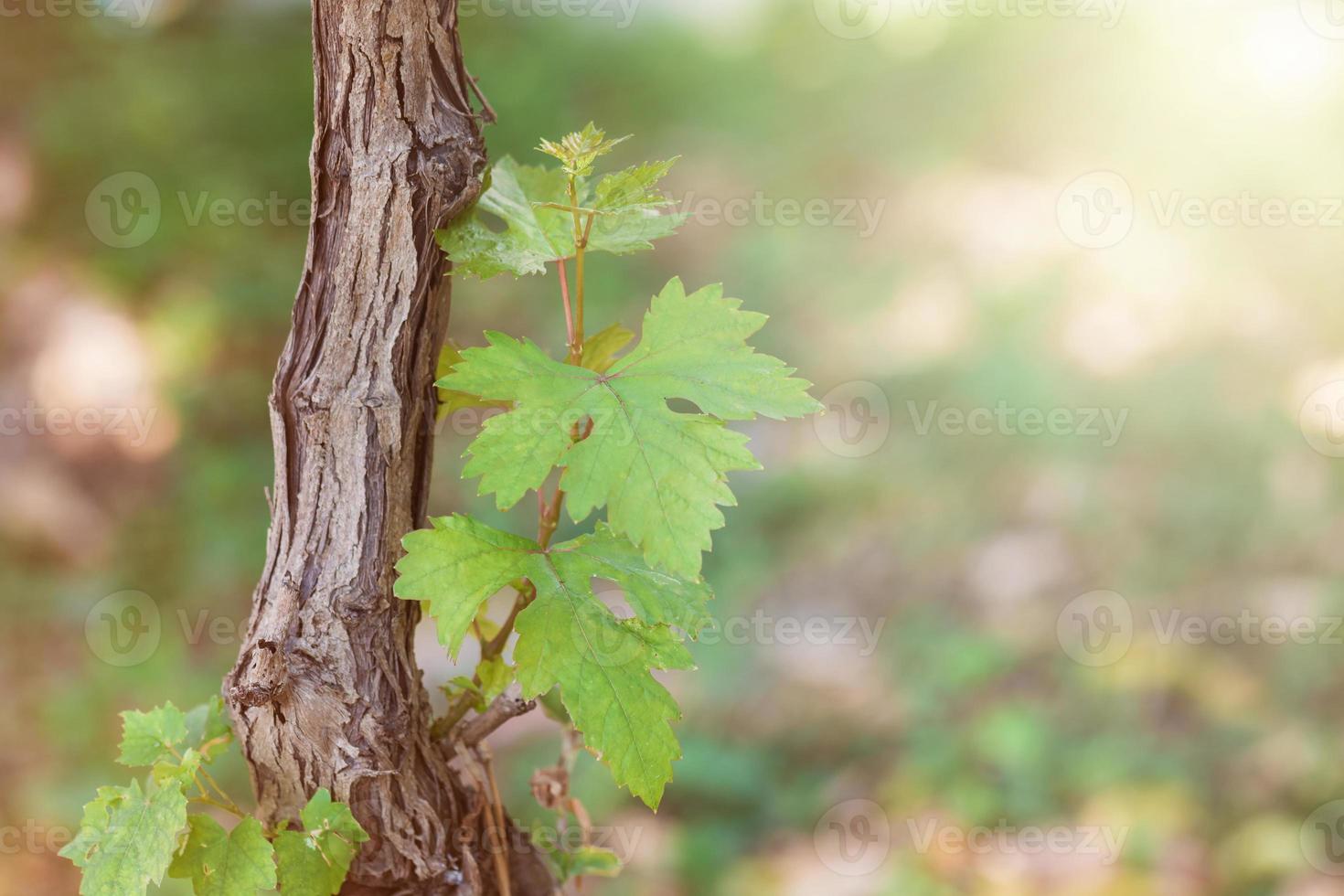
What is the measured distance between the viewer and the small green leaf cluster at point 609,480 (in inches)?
26.8

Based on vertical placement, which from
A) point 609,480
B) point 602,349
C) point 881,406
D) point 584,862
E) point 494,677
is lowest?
point 584,862

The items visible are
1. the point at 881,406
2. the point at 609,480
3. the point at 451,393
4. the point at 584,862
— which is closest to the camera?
the point at 609,480

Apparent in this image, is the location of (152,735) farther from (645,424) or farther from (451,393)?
(645,424)

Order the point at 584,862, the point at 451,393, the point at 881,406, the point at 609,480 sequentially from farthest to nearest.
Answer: the point at 881,406 → the point at 584,862 → the point at 451,393 → the point at 609,480

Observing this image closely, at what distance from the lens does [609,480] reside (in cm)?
68

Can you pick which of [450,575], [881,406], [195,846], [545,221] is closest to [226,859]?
[195,846]

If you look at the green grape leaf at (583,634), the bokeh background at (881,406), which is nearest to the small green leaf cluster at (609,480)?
the green grape leaf at (583,634)

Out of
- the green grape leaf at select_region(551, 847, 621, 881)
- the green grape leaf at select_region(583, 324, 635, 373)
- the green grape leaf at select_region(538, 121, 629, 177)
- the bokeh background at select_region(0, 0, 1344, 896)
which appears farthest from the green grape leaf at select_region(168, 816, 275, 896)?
the bokeh background at select_region(0, 0, 1344, 896)

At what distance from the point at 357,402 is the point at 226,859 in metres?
0.34

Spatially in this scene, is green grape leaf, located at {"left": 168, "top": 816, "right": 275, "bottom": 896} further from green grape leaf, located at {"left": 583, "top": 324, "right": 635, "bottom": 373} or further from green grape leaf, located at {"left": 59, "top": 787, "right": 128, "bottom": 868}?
green grape leaf, located at {"left": 583, "top": 324, "right": 635, "bottom": 373}

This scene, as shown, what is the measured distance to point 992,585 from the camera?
111 inches

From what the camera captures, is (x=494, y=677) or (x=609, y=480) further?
(x=494, y=677)

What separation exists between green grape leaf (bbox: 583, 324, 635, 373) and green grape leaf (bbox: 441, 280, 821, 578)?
0.19ft

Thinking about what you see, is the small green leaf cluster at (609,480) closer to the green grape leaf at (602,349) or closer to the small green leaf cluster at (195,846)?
the green grape leaf at (602,349)
